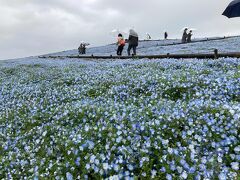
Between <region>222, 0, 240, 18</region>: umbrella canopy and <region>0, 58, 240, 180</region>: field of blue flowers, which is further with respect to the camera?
<region>222, 0, 240, 18</region>: umbrella canopy

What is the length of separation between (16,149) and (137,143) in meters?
3.00

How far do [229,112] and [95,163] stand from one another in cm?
298

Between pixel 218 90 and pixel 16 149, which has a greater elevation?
pixel 218 90

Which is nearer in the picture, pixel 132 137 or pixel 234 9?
pixel 132 137

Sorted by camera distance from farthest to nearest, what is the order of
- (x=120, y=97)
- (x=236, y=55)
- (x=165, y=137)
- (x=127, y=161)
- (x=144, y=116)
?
(x=236, y=55), (x=120, y=97), (x=144, y=116), (x=165, y=137), (x=127, y=161)

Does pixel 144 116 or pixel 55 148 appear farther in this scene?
pixel 144 116

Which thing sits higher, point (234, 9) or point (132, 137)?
point (234, 9)

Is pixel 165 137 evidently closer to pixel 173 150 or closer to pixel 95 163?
pixel 173 150

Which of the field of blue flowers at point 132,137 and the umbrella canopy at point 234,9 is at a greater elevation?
the umbrella canopy at point 234,9

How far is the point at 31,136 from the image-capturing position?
9148 millimetres

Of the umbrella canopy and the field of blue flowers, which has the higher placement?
the umbrella canopy

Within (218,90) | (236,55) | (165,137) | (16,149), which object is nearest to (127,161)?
(165,137)

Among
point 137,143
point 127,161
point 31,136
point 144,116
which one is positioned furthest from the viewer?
point 31,136

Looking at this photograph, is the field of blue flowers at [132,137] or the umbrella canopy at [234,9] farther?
the umbrella canopy at [234,9]
